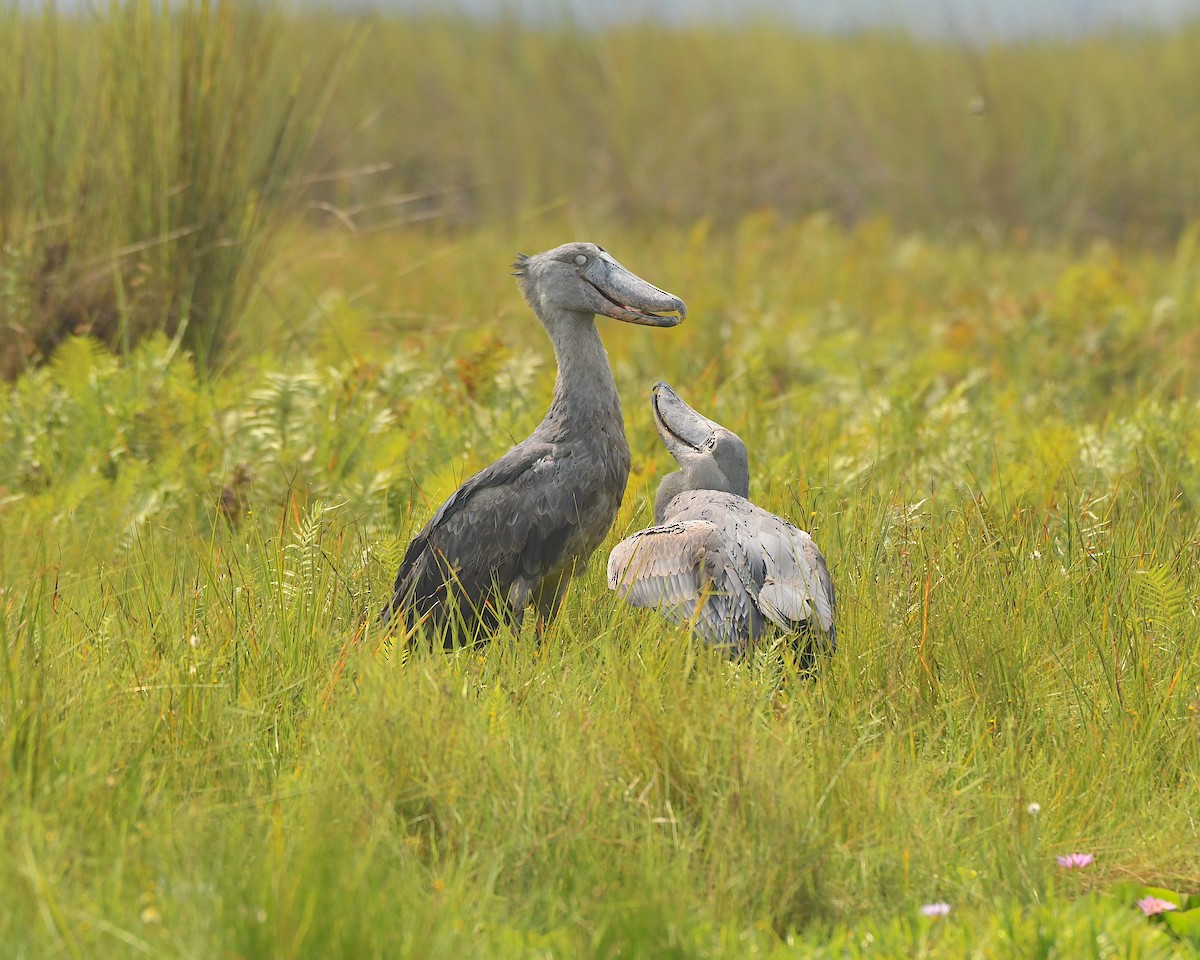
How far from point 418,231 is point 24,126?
19.7ft

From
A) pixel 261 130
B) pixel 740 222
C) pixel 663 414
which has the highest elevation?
pixel 261 130

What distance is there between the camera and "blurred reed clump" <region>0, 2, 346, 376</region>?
20.7 ft

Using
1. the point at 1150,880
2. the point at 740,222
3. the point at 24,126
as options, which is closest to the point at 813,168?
the point at 740,222

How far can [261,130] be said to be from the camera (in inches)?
298

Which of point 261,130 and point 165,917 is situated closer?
point 165,917

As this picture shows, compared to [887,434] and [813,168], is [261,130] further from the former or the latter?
[813,168]

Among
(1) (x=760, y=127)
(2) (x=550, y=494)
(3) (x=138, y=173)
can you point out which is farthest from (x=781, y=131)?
(2) (x=550, y=494)

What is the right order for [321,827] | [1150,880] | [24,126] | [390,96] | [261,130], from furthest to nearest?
[390,96] < [261,130] < [24,126] < [1150,880] < [321,827]

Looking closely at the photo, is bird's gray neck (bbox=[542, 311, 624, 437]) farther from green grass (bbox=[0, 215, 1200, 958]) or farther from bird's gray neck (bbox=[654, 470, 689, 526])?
green grass (bbox=[0, 215, 1200, 958])

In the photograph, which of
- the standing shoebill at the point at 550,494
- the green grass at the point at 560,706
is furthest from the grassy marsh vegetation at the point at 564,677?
the standing shoebill at the point at 550,494

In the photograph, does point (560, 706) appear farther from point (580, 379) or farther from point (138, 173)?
point (138, 173)

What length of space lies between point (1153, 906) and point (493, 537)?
185 cm

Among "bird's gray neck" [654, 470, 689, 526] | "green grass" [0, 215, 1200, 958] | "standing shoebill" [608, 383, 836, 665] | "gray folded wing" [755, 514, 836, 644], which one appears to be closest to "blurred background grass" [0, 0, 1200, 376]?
"green grass" [0, 215, 1200, 958]

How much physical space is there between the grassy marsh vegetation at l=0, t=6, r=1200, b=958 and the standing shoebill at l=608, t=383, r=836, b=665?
0.33 feet
